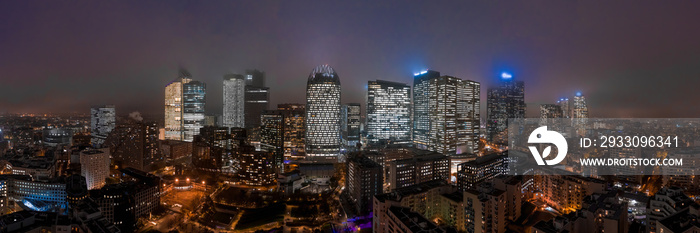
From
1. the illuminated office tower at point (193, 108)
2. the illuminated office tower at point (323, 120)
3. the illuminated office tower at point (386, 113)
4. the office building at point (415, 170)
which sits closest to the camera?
the office building at point (415, 170)

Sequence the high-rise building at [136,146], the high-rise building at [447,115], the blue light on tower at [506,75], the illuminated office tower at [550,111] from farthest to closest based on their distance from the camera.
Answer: the blue light on tower at [506,75], the illuminated office tower at [550,111], the high-rise building at [447,115], the high-rise building at [136,146]

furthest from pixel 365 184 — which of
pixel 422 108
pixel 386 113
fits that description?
pixel 386 113

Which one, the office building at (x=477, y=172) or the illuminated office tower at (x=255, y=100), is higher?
the illuminated office tower at (x=255, y=100)

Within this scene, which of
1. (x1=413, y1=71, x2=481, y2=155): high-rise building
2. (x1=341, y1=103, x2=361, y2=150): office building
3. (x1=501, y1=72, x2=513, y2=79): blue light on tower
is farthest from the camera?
(x1=501, y1=72, x2=513, y2=79): blue light on tower

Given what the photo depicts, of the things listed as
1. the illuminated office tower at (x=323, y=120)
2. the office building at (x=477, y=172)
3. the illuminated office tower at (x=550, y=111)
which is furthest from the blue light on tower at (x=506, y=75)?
the office building at (x=477, y=172)

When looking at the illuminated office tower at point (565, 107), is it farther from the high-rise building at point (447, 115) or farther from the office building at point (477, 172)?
the office building at point (477, 172)

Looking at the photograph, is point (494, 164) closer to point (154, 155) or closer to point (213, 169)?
point (213, 169)

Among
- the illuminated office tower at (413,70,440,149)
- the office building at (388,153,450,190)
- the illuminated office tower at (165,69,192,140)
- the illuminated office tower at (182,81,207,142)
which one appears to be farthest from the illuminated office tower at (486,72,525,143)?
the illuminated office tower at (165,69,192,140)

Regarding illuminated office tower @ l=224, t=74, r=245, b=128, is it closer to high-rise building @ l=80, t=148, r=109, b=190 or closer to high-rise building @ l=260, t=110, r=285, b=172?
high-rise building @ l=260, t=110, r=285, b=172
